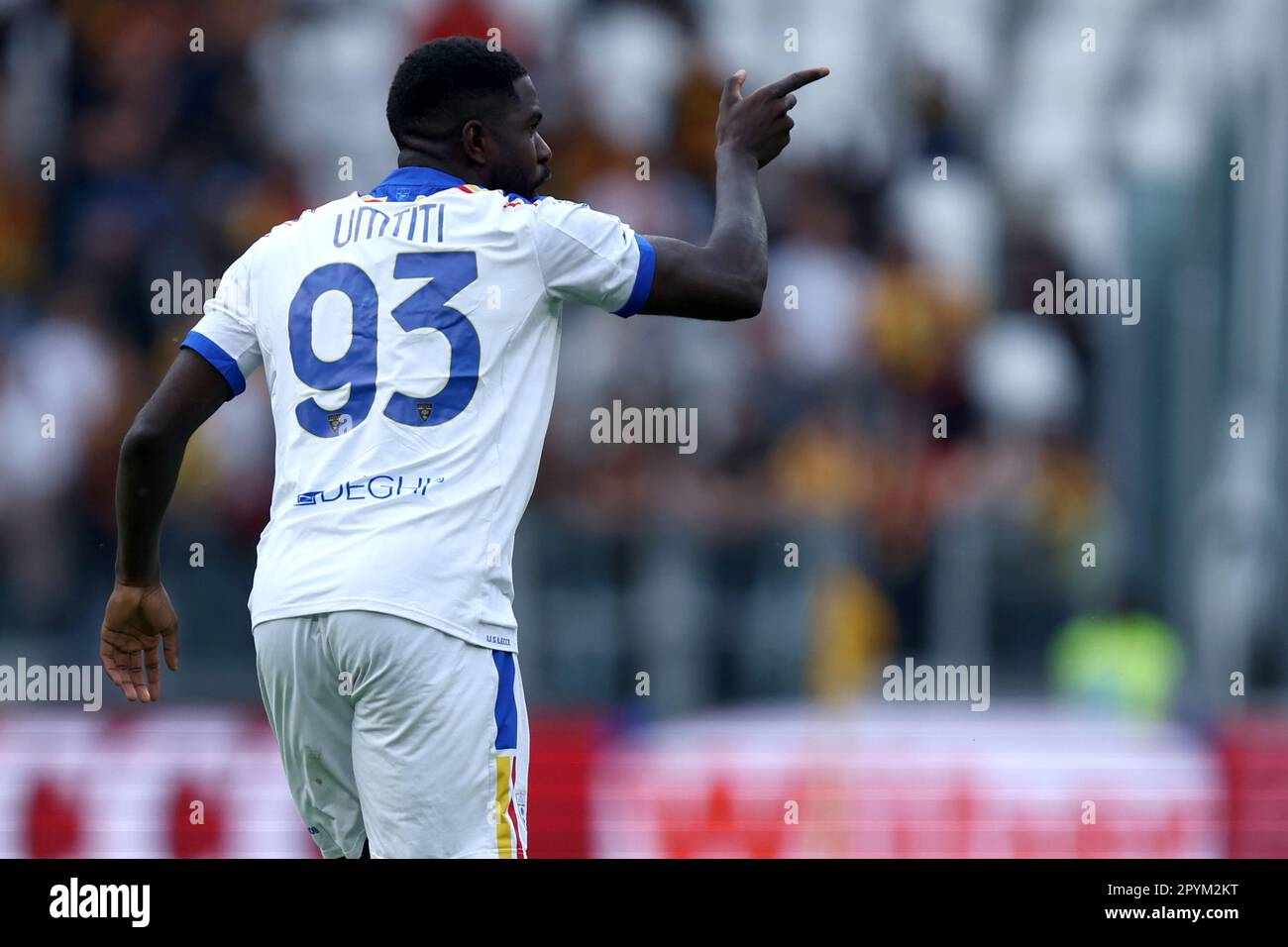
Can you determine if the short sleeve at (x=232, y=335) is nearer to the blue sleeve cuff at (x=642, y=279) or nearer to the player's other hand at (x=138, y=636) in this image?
the player's other hand at (x=138, y=636)

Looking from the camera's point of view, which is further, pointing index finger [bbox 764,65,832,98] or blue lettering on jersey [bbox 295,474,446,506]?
pointing index finger [bbox 764,65,832,98]

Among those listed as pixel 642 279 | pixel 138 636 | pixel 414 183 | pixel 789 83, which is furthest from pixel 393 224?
pixel 138 636

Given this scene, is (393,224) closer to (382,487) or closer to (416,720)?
(382,487)

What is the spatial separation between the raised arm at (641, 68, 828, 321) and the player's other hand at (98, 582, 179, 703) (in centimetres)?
124

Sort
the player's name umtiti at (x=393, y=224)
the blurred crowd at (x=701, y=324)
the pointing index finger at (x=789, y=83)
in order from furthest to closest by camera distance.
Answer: the blurred crowd at (x=701, y=324) → the pointing index finger at (x=789, y=83) → the player's name umtiti at (x=393, y=224)

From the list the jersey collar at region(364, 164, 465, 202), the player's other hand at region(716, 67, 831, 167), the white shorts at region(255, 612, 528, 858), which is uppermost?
the player's other hand at region(716, 67, 831, 167)

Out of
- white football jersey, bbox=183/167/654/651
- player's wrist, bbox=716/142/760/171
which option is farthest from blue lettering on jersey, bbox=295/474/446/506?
player's wrist, bbox=716/142/760/171

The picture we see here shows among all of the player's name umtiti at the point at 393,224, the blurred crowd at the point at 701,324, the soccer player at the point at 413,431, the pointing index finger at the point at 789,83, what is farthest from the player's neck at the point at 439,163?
the blurred crowd at the point at 701,324

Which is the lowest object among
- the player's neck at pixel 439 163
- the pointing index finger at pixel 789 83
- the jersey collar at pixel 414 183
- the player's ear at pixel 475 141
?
the jersey collar at pixel 414 183

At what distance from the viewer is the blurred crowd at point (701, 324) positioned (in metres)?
8.45

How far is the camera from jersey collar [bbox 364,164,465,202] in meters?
3.78

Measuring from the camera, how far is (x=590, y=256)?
3.71 m

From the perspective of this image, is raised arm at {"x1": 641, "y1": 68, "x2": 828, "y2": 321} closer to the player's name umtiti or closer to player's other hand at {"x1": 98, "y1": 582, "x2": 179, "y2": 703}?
the player's name umtiti

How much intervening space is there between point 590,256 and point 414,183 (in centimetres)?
42
